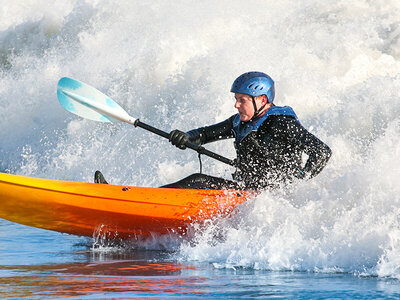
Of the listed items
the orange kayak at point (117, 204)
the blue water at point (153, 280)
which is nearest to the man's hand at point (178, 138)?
the orange kayak at point (117, 204)

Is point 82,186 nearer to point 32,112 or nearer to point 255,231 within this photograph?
point 255,231

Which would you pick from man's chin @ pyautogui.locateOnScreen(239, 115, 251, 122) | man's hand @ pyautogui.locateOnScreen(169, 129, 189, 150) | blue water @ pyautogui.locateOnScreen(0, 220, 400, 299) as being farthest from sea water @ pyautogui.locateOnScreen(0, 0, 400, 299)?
man's hand @ pyautogui.locateOnScreen(169, 129, 189, 150)

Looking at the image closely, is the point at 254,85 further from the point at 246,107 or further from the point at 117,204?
the point at 117,204

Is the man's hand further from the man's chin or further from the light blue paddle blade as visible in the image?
the light blue paddle blade

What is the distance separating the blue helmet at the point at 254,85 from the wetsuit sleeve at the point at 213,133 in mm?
465

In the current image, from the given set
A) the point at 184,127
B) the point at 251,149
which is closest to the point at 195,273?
the point at 251,149

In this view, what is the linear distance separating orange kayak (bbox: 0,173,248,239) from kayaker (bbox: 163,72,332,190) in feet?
0.62

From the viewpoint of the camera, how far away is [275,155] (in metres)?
4.90

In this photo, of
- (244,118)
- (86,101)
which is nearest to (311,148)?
(244,118)

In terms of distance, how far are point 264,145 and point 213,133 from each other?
0.69m

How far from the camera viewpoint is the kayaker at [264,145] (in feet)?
15.7

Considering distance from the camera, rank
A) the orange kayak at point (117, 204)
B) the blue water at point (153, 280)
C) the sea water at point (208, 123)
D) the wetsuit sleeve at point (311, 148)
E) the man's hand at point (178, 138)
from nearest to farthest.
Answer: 1. the blue water at point (153, 280)
2. the sea water at point (208, 123)
3. the wetsuit sleeve at point (311, 148)
4. the orange kayak at point (117, 204)
5. the man's hand at point (178, 138)

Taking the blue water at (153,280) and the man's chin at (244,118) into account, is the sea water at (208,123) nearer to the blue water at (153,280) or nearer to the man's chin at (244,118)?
the blue water at (153,280)

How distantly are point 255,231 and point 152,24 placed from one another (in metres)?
8.73
